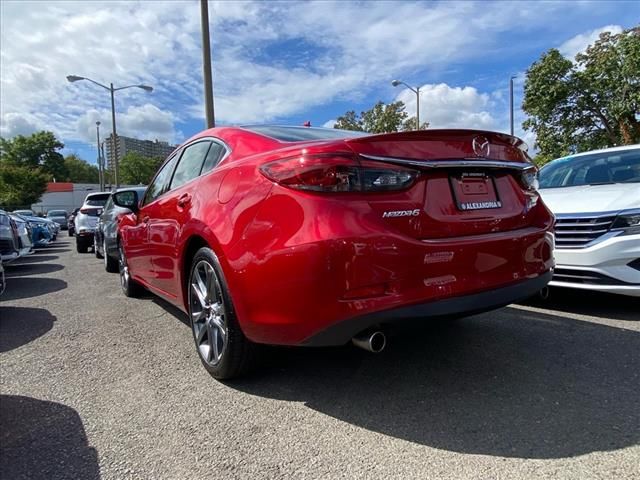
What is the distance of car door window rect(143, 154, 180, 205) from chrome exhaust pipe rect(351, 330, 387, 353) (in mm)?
2522

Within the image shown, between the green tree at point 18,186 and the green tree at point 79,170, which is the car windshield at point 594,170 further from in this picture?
the green tree at point 79,170

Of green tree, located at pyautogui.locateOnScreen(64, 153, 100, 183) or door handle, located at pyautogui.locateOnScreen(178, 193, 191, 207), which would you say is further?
green tree, located at pyautogui.locateOnScreen(64, 153, 100, 183)

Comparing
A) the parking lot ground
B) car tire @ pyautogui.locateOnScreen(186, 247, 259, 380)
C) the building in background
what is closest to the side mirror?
the parking lot ground

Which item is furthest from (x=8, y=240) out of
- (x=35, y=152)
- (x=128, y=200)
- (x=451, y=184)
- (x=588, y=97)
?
(x=35, y=152)

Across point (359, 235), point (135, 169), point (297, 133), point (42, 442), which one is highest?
point (135, 169)

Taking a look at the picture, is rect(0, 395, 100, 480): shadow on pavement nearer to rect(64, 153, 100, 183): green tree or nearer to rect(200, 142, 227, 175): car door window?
rect(200, 142, 227, 175): car door window

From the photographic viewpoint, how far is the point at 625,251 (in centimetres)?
394

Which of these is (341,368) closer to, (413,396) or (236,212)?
(413,396)

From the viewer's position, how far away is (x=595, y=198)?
14.6 feet

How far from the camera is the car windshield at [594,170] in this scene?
5.18 metres

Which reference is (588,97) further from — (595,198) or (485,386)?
(485,386)

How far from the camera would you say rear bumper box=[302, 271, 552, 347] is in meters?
2.23

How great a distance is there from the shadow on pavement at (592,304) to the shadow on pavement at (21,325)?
181 inches

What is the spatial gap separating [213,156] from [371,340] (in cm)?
174
